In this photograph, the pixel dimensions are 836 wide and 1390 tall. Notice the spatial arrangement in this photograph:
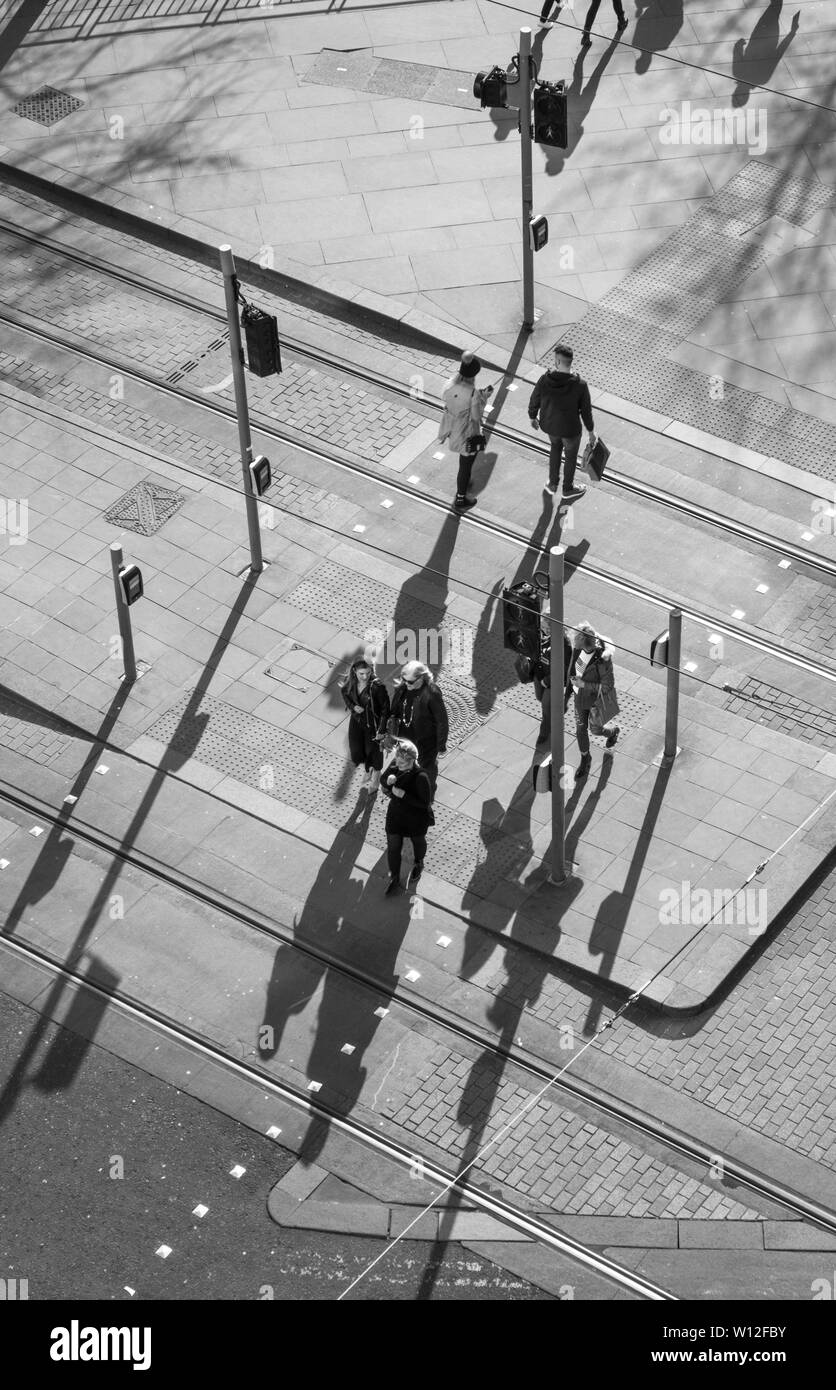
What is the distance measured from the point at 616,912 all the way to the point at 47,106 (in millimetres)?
14327

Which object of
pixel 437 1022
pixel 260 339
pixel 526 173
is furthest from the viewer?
pixel 526 173

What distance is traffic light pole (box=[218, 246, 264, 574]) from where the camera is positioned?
17.2 m

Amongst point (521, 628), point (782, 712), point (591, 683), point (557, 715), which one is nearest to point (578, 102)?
point (782, 712)

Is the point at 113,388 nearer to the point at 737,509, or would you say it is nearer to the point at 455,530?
the point at 455,530

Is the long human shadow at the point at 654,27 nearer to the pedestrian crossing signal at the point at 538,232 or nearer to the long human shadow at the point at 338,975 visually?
the pedestrian crossing signal at the point at 538,232

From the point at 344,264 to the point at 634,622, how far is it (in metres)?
6.52

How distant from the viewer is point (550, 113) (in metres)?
19.8

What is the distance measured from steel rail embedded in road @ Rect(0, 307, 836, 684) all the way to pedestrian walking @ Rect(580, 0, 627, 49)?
26.4ft

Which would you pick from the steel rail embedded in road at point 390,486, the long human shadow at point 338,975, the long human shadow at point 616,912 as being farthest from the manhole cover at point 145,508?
the long human shadow at point 616,912

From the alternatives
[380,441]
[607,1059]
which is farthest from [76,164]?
[607,1059]

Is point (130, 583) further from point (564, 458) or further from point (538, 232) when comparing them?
point (538, 232)

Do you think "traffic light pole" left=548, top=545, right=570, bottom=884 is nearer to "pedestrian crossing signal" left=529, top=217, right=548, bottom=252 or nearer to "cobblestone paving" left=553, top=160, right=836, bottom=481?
"cobblestone paving" left=553, top=160, right=836, bottom=481

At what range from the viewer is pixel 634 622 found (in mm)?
17922
